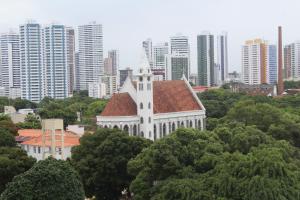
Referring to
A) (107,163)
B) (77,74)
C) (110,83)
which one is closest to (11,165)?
(107,163)

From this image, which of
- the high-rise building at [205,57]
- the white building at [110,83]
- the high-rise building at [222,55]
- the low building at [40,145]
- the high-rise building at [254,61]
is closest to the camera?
the low building at [40,145]

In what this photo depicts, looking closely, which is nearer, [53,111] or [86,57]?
[53,111]

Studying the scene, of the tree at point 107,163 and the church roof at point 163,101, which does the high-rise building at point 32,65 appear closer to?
the church roof at point 163,101

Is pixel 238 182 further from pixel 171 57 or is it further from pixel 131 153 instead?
pixel 171 57

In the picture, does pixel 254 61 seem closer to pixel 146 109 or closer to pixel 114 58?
pixel 114 58

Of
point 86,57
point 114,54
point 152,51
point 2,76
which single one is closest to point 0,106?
point 2,76

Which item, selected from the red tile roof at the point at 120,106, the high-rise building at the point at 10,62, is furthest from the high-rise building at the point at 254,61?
the red tile roof at the point at 120,106
